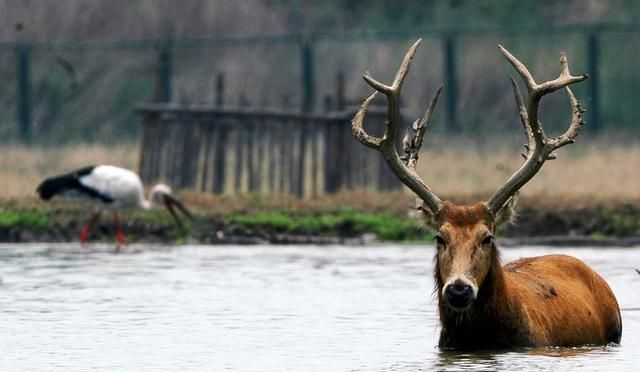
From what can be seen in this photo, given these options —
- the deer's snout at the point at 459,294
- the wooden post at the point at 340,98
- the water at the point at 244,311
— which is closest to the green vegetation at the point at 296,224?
the water at the point at 244,311

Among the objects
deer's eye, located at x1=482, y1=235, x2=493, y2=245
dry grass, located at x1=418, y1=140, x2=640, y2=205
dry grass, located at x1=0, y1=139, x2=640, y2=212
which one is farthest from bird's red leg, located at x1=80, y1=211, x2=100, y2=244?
deer's eye, located at x1=482, y1=235, x2=493, y2=245

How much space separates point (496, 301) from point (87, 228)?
35.8ft

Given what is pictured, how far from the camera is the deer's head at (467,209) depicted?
37.8 ft

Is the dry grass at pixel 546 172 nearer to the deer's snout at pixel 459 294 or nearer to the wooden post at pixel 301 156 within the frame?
the wooden post at pixel 301 156

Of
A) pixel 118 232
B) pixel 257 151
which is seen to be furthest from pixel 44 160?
pixel 118 232

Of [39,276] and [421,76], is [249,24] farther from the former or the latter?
[39,276]

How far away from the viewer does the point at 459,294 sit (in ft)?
37.0

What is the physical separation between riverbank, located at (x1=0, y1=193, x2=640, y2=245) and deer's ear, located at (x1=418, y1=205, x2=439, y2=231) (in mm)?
8715

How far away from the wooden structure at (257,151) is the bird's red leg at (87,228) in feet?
9.06

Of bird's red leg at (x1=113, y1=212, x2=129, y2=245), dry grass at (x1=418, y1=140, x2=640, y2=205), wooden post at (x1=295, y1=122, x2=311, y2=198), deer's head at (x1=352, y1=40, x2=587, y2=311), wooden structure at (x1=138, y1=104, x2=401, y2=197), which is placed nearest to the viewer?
deer's head at (x1=352, y1=40, x2=587, y2=311)

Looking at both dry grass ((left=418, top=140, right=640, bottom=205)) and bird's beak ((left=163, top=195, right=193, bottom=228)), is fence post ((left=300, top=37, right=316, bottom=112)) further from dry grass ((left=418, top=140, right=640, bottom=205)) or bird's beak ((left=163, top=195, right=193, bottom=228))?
bird's beak ((left=163, top=195, right=193, bottom=228))

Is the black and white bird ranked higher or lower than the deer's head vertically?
lower

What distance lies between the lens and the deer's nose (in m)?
11.3

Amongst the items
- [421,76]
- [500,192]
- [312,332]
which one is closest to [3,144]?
[421,76]
